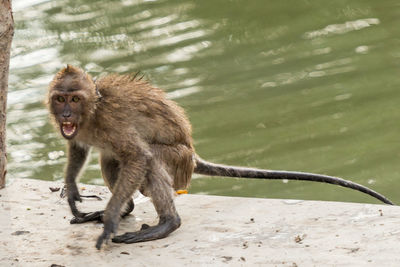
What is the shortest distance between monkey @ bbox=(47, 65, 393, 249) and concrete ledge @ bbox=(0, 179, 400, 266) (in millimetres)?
182

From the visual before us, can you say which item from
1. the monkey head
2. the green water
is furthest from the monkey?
the green water

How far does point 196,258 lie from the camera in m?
6.47

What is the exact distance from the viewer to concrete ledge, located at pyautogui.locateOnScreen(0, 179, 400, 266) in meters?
6.37

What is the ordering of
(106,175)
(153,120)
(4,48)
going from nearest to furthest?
(153,120) < (106,175) < (4,48)

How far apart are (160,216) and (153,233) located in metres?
0.16

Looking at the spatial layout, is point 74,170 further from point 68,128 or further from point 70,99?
point 70,99

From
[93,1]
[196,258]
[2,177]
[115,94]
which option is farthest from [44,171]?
[93,1]

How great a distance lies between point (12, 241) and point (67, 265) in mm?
753

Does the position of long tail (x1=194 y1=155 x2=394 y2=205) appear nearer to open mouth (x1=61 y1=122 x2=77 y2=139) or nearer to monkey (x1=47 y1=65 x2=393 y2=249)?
monkey (x1=47 y1=65 x2=393 y2=249)

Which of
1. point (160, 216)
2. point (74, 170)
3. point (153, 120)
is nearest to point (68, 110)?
point (153, 120)

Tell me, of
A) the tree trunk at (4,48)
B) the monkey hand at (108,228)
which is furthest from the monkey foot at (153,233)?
the tree trunk at (4,48)

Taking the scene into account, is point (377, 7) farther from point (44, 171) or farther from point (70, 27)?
point (44, 171)

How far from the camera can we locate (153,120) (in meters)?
7.21

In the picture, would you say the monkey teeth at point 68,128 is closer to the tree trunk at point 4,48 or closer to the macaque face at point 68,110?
the macaque face at point 68,110
